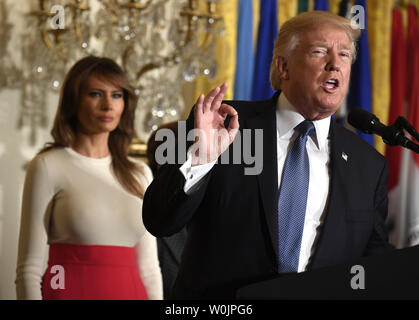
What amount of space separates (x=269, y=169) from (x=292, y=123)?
184mm

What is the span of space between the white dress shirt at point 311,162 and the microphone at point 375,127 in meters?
0.25

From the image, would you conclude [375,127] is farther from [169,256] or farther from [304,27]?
[169,256]

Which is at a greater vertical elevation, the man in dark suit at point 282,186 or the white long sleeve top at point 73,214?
the man in dark suit at point 282,186

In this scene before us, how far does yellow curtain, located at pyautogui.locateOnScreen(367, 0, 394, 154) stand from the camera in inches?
159

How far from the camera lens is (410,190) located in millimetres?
4184

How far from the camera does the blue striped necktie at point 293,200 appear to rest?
1.62m

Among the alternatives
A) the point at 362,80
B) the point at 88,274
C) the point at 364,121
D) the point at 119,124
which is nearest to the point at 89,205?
the point at 88,274

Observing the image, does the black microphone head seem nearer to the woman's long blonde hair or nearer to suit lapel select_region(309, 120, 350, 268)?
suit lapel select_region(309, 120, 350, 268)

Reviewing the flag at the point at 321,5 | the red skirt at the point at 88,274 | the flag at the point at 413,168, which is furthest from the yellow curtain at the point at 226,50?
the red skirt at the point at 88,274

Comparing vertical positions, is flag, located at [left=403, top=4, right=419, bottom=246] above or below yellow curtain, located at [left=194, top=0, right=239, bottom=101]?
below

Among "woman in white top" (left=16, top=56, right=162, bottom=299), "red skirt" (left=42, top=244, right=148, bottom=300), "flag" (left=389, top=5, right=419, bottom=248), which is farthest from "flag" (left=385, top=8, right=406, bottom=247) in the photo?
"red skirt" (left=42, top=244, right=148, bottom=300)

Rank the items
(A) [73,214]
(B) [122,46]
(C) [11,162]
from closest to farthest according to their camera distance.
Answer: (A) [73,214] < (C) [11,162] < (B) [122,46]

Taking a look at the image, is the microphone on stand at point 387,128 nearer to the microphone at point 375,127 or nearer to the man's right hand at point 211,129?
the microphone at point 375,127
